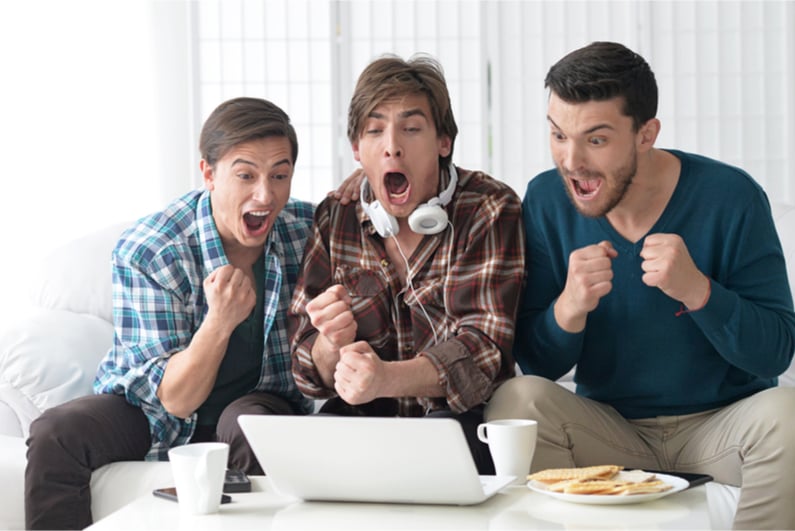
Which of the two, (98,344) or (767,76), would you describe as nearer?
(98,344)

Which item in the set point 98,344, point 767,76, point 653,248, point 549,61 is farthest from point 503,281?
point 767,76

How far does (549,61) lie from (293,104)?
39.5 inches

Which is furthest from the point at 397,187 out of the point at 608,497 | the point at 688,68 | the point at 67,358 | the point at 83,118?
the point at 83,118

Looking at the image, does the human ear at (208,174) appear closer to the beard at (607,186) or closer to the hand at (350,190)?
the hand at (350,190)

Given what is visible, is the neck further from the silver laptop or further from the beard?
the silver laptop

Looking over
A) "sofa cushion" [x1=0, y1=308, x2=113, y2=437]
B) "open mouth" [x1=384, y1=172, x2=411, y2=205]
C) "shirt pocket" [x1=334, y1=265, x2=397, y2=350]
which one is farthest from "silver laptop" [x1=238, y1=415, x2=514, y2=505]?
"sofa cushion" [x1=0, y1=308, x2=113, y2=437]

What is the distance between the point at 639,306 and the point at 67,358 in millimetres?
1327

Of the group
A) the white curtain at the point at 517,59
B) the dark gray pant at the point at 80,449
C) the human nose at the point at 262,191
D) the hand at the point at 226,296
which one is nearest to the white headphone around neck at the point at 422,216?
the human nose at the point at 262,191

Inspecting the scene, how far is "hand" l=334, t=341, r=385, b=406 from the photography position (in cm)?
180

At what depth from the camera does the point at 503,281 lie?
210 centimetres

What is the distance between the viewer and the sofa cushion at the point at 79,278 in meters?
2.60

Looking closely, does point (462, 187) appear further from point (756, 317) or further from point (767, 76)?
point (767, 76)

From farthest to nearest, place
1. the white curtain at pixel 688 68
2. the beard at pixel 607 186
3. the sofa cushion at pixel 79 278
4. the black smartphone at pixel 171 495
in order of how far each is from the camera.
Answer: the white curtain at pixel 688 68
the sofa cushion at pixel 79 278
the beard at pixel 607 186
the black smartphone at pixel 171 495

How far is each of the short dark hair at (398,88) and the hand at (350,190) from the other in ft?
0.36
